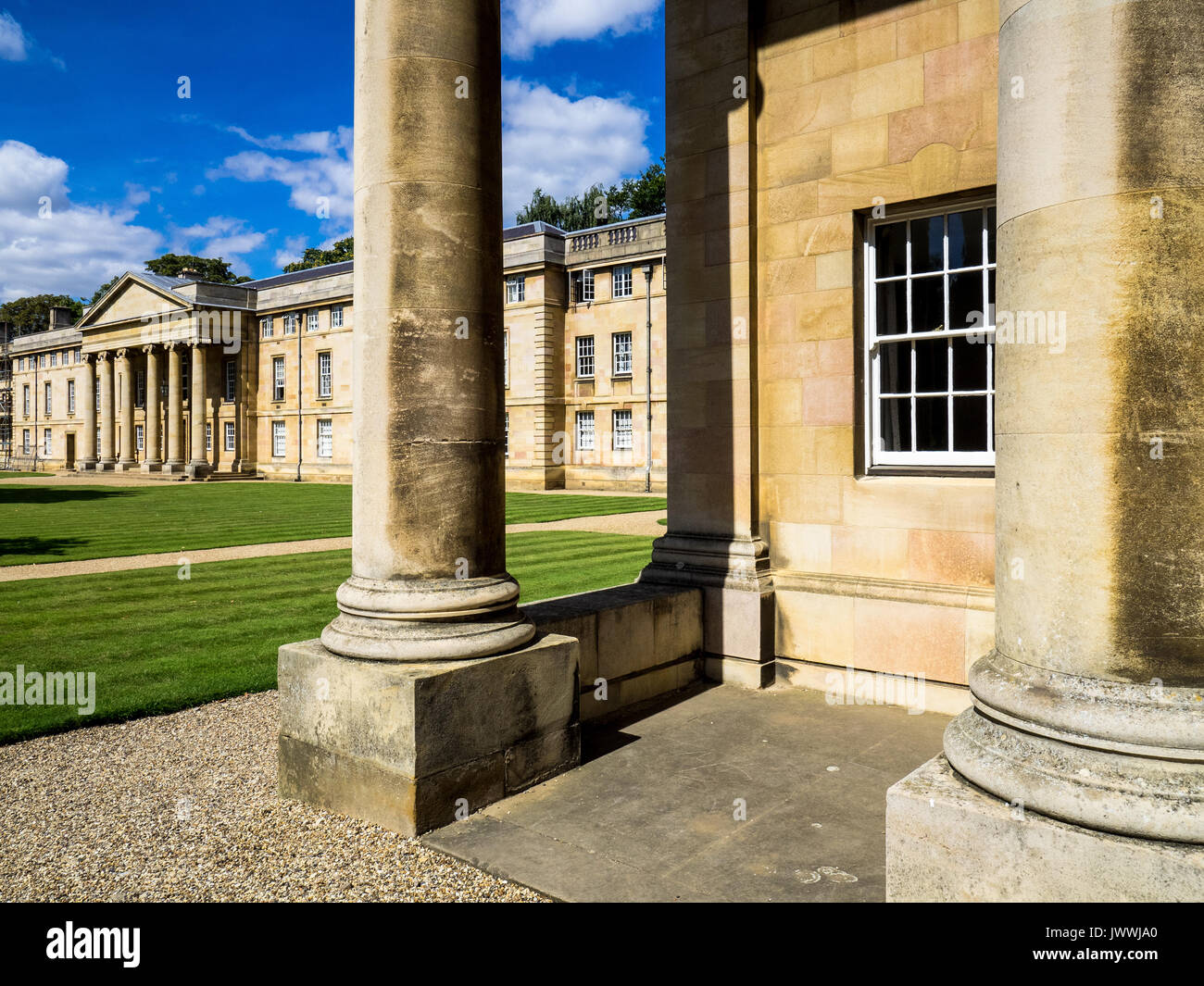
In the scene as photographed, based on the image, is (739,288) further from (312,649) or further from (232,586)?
(232,586)

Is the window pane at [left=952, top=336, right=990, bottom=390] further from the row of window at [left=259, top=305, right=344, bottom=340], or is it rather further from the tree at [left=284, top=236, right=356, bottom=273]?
the tree at [left=284, top=236, right=356, bottom=273]

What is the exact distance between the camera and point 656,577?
7.92 meters

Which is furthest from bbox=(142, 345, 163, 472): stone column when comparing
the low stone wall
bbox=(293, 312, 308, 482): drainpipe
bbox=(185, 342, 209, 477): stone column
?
the low stone wall

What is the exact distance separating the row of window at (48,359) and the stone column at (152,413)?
19.5m

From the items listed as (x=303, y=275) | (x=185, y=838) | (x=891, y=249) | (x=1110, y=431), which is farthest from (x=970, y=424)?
(x=303, y=275)

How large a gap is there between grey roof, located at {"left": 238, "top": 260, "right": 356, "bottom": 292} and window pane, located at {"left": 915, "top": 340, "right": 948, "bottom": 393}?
181 feet

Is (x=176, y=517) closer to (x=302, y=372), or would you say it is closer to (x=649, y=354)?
(x=649, y=354)

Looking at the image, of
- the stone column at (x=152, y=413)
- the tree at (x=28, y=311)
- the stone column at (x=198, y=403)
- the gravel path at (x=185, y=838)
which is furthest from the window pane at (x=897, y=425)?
the tree at (x=28, y=311)

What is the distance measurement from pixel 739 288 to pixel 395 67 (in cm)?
369

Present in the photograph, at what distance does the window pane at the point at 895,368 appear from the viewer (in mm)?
7355

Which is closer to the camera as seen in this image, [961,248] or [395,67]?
[395,67]

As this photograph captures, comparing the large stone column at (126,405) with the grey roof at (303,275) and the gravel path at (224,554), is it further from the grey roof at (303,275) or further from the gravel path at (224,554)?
the gravel path at (224,554)

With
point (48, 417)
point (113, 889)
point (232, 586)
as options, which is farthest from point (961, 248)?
point (48, 417)

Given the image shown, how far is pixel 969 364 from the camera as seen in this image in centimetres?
701
